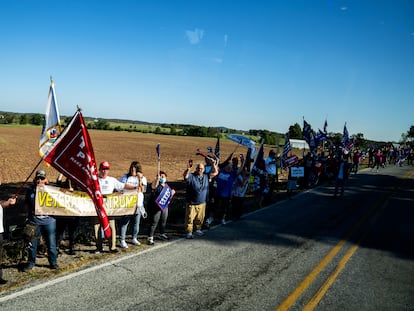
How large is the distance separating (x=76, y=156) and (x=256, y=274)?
3.82 metres

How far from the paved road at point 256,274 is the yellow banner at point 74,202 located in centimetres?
108

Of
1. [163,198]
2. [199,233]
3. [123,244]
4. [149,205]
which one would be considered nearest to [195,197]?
[163,198]

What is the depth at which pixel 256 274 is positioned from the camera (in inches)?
242

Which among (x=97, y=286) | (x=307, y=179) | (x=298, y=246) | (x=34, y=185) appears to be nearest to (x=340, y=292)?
(x=298, y=246)

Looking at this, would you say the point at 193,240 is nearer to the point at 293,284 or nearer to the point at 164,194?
the point at 164,194

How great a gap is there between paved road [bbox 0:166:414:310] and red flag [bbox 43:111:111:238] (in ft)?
3.60

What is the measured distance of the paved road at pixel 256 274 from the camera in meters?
5.02

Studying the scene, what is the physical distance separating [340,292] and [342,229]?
431 centimetres

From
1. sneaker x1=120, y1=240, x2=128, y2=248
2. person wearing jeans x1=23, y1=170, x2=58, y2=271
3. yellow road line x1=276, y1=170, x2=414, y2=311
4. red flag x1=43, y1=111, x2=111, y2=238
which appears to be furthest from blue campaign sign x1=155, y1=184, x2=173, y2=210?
yellow road line x1=276, y1=170, x2=414, y2=311

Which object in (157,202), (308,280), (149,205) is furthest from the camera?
(149,205)

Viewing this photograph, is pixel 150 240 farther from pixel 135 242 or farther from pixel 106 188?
pixel 106 188

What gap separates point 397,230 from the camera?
9844 mm

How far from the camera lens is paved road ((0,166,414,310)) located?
16.5ft

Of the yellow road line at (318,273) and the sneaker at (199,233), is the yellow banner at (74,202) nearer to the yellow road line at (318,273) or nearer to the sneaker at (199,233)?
the sneaker at (199,233)
